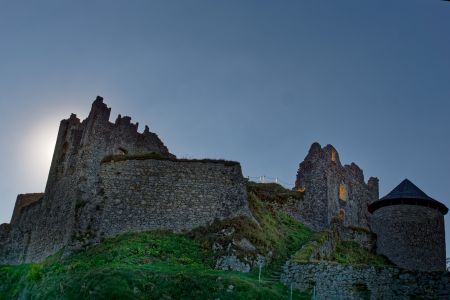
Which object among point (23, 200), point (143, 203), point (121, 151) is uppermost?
point (121, 151)

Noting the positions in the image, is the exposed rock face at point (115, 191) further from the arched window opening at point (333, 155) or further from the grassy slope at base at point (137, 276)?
the arched window opening at point (333, 155)

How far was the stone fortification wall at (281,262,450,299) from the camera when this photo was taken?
21203mm

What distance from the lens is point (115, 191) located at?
106ft

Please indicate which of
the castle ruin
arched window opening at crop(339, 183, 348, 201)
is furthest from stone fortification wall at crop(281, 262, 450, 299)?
arched window opening at crop(339, 183, 348, 201)

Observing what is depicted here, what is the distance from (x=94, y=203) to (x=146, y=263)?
8.01 m

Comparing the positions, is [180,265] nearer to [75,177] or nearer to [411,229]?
[75,177]

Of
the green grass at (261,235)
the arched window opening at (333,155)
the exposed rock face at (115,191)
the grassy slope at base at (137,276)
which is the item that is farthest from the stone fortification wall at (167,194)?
the arched window opening at (333,155)

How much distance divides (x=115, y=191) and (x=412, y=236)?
19346 millimetres

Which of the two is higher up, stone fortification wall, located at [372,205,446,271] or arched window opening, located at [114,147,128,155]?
arched window opening, located at [114,147,128,155]

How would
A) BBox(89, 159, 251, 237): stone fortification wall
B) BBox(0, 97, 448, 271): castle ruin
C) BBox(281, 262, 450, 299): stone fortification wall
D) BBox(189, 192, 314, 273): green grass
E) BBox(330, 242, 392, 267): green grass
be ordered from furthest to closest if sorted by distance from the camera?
BBox(330, 242, 392, 267): green grass, BBox(0, 97, 448, 271): castle ruin, BBox(89, 159, 251, 237): stone fortification wall, BBox(189, 192, 314, 273): green grass, BBox(281, 262, 450, 299): stone fortification wall

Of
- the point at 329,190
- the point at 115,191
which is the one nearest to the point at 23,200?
the point at 115,191

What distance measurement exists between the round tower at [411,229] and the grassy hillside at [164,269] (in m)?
5.18

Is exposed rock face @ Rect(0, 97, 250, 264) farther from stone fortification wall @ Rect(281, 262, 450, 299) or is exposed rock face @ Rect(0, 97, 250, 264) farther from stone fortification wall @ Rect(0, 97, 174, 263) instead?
stone fortification wall @ Rect(281, 262, 450, 299)

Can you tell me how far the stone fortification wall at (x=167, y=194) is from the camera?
102 feet
